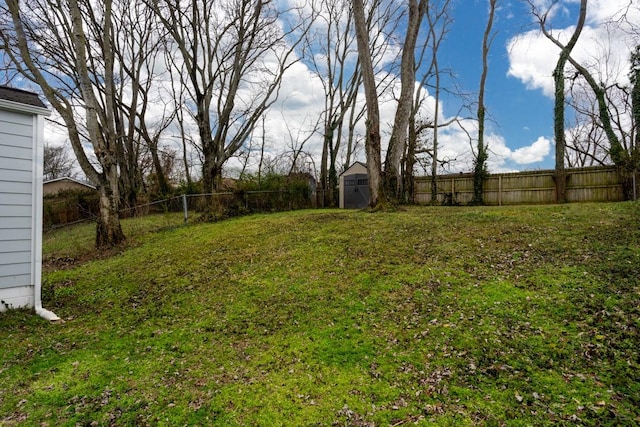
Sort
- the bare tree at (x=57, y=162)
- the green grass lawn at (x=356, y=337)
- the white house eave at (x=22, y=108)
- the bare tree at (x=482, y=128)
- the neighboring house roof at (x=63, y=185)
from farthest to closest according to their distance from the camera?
A: the bare tree at (x=57, y=162), the neighboring house roof at (x=63, y=185), the bare tree at (x=482, y=128), the white house eave at (x=22, y=108), the green grass lawn at (x=356, y=337)

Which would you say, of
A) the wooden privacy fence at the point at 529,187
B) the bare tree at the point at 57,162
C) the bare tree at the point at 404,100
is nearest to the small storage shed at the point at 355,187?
the wooden privacy fence at the point at 529,187

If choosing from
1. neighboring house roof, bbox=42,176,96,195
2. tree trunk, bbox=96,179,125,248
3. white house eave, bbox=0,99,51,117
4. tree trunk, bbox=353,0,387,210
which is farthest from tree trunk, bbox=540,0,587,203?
neighboring house roof, bbox=42,176,96,195

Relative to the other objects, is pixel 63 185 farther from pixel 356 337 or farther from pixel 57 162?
pixel 356 337

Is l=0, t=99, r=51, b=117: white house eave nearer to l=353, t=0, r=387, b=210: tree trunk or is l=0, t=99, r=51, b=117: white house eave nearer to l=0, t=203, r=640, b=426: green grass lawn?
l=0, t=203, r=640, b=426: green grass lawn

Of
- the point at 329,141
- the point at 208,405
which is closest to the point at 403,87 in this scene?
the point at 208,405

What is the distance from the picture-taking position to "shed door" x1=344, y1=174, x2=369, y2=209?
1606cm

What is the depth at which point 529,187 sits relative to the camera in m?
13.3

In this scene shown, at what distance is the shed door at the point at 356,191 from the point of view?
16.1 meters

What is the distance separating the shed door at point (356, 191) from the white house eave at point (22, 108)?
13.0m

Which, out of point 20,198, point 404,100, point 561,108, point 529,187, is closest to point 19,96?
point 20,198

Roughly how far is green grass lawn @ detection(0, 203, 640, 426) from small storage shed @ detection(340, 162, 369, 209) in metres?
10.4

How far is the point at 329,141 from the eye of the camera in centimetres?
1841

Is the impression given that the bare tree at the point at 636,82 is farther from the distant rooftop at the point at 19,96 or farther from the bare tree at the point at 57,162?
the bare tree at the point at 57,162

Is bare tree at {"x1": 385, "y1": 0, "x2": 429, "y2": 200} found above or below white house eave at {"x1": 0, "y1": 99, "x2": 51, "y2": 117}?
above
